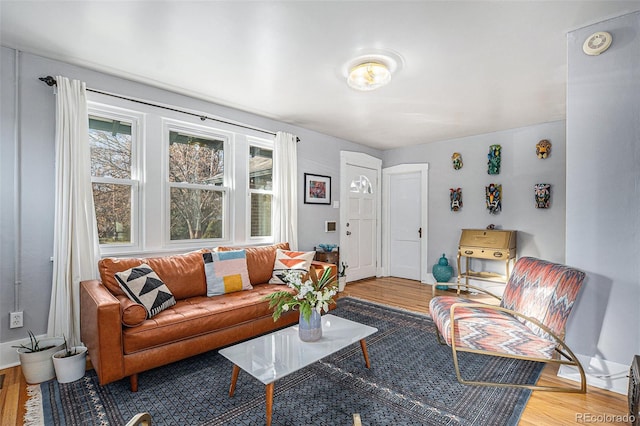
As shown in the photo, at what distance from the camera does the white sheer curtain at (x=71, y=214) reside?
253cm

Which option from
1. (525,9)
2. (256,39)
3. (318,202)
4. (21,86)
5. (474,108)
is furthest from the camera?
(318,202)

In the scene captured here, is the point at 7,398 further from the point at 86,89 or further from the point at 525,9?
Result: the point at 525,9

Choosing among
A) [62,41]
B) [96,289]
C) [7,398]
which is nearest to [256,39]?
[62,41]

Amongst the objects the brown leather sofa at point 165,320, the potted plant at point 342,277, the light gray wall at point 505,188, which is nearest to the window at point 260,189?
the brown leather sofa at point 165,320

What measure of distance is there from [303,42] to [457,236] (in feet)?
13.2

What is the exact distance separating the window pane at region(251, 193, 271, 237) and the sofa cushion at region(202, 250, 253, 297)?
2.76 feet

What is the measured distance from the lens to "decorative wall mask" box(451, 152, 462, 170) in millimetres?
5047

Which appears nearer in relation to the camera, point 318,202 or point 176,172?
point 176,172

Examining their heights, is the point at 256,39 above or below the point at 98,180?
above

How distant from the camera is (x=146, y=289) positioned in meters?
2.42

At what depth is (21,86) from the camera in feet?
8.09

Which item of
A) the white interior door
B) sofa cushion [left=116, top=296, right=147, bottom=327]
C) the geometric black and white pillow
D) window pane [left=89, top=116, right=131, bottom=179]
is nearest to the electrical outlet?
the geometric black and white pillow

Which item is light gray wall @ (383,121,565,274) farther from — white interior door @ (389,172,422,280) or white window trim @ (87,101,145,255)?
white window trim @ (87,101,145,255)

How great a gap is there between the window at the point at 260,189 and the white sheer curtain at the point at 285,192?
0.33ft
